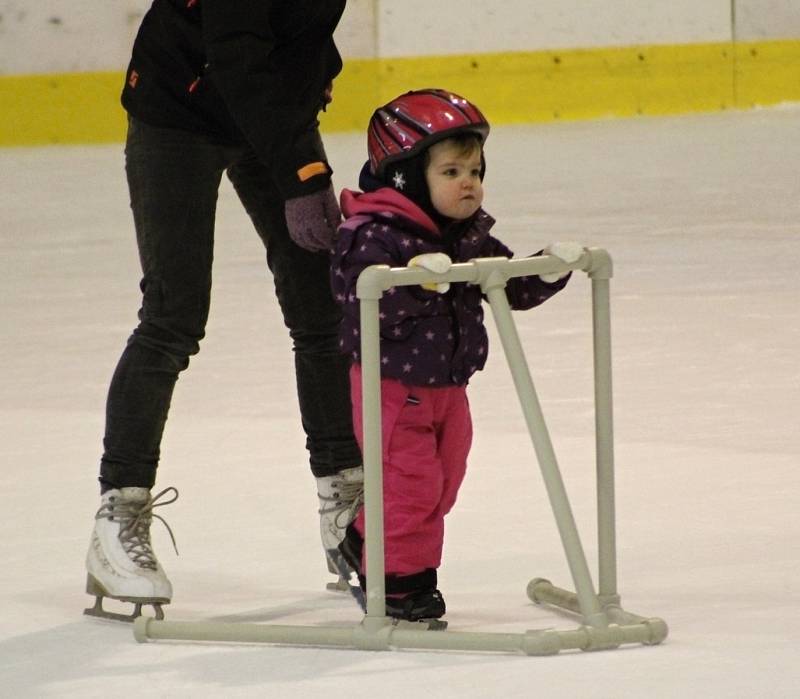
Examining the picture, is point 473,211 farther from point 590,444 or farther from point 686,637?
point 590,444

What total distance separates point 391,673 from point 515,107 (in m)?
10.1

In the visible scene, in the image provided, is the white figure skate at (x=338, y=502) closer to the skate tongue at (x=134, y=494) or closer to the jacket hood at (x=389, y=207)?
the skate tongue at (x=134, y=494)

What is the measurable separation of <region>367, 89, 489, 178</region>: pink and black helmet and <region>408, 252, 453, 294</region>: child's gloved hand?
21 centimetres

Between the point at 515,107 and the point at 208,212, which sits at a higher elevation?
→ the point at 515,107

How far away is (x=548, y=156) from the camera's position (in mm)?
9672

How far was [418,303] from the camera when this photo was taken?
2.39 metres

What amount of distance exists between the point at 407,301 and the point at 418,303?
18 millimetres

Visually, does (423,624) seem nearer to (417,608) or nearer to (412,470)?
(417,608)

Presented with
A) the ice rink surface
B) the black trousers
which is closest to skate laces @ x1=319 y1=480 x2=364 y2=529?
the ice rink surface

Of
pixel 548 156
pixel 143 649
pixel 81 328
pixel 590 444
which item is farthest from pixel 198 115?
pixel 548 156

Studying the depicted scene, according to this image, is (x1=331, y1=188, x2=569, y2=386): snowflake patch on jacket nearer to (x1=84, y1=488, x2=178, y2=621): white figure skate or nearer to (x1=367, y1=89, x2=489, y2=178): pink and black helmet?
(x1=367, y1=89, x2=489, y2=178): pink and black helmet

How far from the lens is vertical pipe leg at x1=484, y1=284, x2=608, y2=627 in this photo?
2.28 metres

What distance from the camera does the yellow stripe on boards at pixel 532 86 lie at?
11.4 metres

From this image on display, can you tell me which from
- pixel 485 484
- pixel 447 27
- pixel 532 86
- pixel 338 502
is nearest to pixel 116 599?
pixel 338 502
